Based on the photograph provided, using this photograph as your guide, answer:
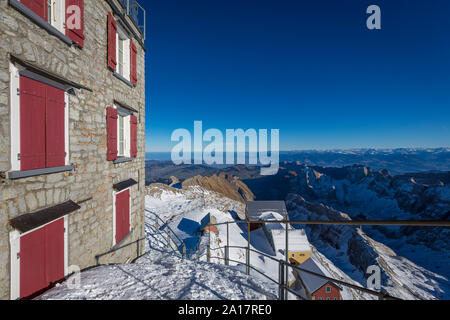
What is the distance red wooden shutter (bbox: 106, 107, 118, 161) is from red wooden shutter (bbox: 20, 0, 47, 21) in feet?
6.86

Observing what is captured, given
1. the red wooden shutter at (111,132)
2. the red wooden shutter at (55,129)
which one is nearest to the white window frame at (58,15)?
the red wooden shutter at (55,129)

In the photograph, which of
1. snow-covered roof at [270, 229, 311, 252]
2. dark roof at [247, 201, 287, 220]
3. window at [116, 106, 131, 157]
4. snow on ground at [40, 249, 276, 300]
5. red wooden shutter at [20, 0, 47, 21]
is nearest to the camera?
red wooden shutter at [20, 0, 47, 21]

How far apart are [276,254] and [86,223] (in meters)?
18.1

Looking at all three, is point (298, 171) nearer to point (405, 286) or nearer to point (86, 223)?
point (405, 286)

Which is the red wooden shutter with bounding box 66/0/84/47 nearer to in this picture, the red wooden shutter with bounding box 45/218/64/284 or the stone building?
the stone building

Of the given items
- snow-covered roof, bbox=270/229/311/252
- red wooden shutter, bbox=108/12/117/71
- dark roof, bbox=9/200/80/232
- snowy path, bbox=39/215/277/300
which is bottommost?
snow-covered roof, bbox=270/229/311/252

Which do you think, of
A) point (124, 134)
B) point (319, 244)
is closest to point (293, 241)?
point (124, 134)

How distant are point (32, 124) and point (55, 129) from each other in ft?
1.40

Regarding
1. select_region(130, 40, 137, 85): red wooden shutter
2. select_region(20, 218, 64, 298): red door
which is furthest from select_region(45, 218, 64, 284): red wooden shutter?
select_region(130, 40, 137, 85): red wooden shutter

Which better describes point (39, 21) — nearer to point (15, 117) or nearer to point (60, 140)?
point (15, 117)

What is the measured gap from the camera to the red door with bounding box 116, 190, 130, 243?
18.5ft

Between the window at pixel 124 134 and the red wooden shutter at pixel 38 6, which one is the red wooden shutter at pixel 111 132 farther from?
the red wooden shutter at pixel 38 6
